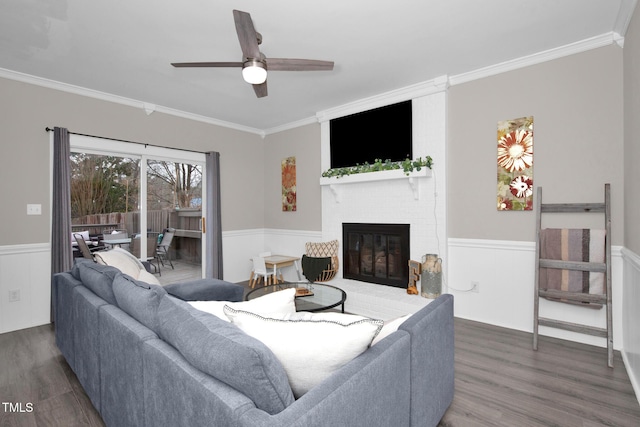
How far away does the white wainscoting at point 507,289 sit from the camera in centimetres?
285

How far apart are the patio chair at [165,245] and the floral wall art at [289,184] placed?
1747 mm

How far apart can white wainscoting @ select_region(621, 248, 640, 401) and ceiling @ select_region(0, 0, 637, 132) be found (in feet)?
5.99

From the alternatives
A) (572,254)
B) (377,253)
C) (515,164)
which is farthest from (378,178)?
(572,254)

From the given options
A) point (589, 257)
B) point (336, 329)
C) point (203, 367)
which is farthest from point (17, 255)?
point (589, 257)

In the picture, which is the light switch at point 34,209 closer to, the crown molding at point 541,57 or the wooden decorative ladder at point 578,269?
the crown molding at point 541,57

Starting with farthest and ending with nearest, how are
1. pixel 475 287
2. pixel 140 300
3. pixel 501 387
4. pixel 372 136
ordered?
pixel 372 136 → pixel 475 287 → pixel 501 387 → pixel 140 300

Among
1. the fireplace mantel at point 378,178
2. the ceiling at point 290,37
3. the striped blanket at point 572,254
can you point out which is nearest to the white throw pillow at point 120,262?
the ceiling at point 290,37

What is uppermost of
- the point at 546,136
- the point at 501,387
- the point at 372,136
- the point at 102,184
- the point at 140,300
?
the point at 372,136

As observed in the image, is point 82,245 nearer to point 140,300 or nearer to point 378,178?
point 140,300

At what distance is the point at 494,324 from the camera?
339cm

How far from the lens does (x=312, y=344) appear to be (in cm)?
113

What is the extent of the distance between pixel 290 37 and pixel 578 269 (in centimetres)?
309

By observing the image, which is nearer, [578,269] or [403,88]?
[578,269]

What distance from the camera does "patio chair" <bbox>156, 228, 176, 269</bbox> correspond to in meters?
4.70
